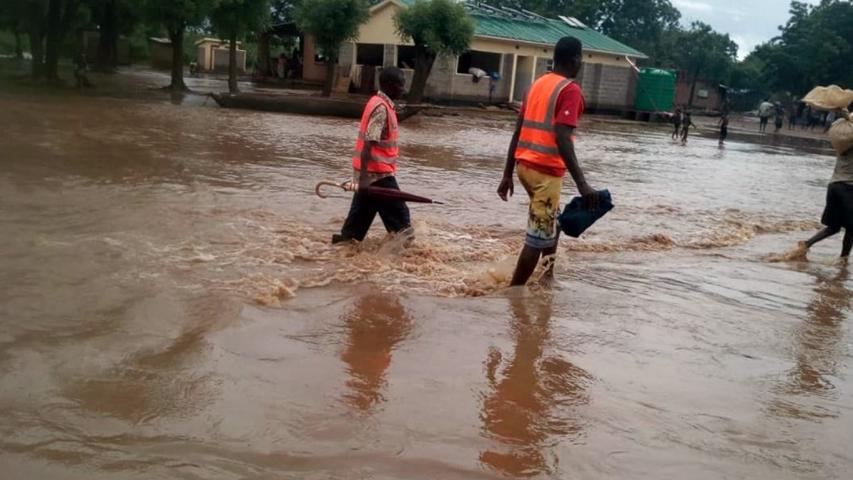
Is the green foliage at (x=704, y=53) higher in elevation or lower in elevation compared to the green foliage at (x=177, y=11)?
higher

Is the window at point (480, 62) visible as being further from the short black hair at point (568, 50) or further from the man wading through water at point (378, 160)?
the short black hair at point (568, 50)

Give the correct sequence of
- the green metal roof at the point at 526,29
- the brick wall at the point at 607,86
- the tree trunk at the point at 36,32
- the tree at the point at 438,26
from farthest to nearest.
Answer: the brick wall at the point at 607,86 → the green metal roof at the point at 526,29 → the tree at the point at 438,26 → the tree trunk at the point at 36,32

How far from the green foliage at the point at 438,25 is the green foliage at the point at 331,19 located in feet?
5.49

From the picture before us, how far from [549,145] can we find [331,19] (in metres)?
24.2

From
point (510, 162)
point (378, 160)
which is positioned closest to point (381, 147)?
point (378, 160)

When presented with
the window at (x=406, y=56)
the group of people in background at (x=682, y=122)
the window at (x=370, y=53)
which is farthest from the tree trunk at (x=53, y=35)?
the group of people in background at (x=682, y=122)

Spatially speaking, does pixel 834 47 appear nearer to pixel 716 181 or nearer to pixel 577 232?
pixel 716 181

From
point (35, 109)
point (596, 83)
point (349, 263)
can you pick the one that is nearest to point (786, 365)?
point (349, 263)

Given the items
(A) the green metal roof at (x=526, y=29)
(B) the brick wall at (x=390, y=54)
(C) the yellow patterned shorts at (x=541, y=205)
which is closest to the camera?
(C) the yellow patterned shorts at (x=541, y=205)

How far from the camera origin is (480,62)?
36.4m

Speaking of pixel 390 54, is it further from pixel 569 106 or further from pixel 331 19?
pixel 569 106

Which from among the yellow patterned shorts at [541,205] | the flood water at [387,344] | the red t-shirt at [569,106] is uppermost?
the red t-shirt at [569,106]

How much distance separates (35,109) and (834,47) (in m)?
40.6

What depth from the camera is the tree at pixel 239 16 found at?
23594 millimetres
